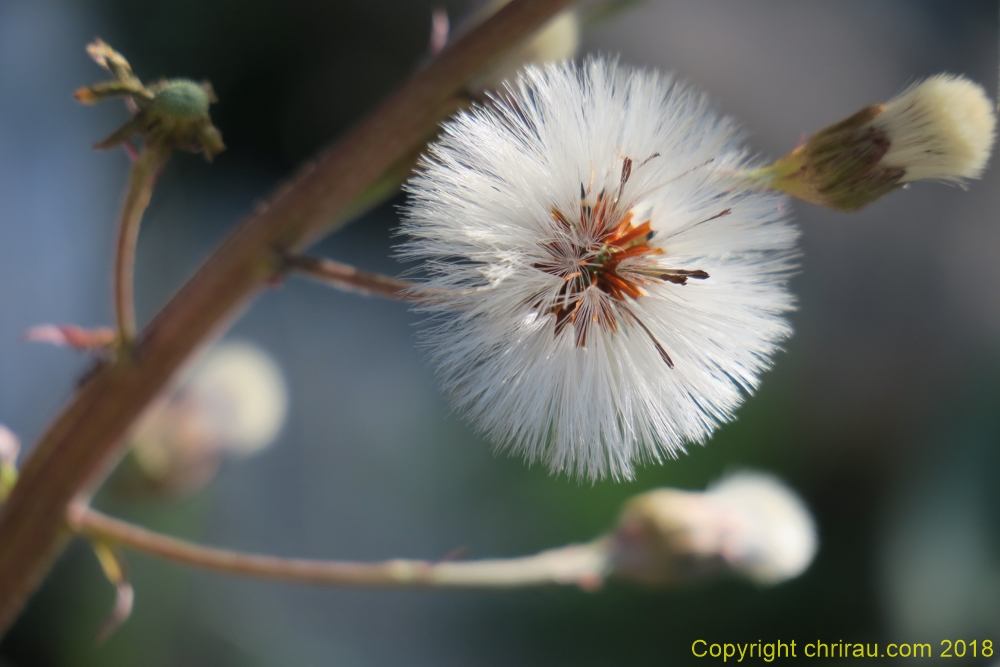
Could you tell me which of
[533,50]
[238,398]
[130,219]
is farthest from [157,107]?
[238,398]

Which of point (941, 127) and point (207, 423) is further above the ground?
point (941, 127)

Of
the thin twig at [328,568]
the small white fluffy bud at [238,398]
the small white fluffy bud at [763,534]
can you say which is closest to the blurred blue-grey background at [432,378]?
the small white fluffy bud at [238,398]

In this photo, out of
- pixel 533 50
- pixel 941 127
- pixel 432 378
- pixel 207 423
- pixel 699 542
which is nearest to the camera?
pixel 941 127

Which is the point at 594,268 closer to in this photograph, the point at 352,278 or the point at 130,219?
the point at 352,278

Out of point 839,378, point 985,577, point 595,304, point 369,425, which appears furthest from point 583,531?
point 595,304

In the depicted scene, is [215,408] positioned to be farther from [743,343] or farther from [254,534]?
[743,343]

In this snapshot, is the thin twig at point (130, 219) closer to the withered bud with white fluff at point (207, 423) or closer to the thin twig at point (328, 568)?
the thin twig at point (328, 568)

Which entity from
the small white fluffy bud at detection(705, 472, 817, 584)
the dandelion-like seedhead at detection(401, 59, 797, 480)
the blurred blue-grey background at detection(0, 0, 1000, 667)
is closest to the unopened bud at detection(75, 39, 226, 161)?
the dandelion-like seedhead at detection(401, 59, 797, 480)
